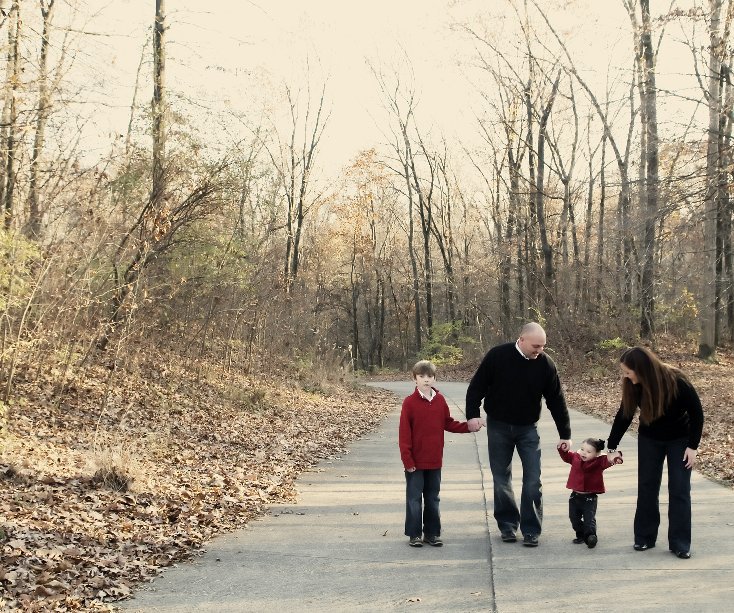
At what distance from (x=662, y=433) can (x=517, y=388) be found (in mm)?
1267

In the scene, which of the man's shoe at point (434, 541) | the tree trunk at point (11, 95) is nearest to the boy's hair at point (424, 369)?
the man's shoe at point (434, 541)

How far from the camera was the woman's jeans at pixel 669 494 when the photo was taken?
6945 mm

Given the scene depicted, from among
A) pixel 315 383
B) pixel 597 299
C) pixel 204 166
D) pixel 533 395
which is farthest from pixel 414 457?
pixel 597 299

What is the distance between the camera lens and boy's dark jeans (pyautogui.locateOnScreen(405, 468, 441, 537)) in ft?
24.5

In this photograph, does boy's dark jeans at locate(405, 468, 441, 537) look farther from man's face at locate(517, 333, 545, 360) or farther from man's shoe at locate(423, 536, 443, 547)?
man's face at locate(517, 333, 545, 360)

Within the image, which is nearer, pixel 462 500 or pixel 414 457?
pixel 414 457

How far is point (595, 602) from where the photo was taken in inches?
223

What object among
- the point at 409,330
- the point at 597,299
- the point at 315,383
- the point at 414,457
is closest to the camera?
the point at 414,457

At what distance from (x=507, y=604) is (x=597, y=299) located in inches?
1145

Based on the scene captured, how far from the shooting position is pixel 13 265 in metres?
11.4

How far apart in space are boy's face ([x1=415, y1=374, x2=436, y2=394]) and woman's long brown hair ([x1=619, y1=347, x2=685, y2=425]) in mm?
1642

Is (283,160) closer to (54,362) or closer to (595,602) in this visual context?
(54,362)

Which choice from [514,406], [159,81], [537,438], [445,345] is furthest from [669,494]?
[445,345]

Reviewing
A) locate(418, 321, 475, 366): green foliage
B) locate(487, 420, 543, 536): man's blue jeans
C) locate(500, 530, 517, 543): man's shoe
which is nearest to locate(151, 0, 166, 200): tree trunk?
locate(487, 420, 543, 536): man's blue jeans
